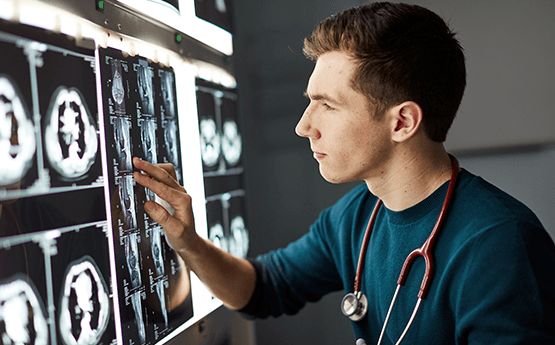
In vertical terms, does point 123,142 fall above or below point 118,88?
below

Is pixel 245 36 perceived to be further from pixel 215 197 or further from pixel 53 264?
pixel 53 264

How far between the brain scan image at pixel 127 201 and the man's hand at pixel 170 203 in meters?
0.02

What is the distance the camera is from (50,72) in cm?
71

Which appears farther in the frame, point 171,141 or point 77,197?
point 171,141

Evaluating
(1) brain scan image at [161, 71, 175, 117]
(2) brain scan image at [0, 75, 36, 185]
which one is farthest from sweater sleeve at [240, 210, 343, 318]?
(2) brain scan image at [0, 75, 36, 185]

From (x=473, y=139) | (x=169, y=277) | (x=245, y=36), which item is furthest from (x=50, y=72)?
(x=473, y=139)

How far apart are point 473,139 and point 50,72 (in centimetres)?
138

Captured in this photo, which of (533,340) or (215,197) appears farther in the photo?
(215,197)

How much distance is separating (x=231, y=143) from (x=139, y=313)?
69 cm

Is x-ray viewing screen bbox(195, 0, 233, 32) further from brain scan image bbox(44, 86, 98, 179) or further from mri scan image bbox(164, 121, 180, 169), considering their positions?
brain scan image bbox(44, 86, 98, 179)

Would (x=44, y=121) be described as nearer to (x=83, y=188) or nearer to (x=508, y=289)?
(x=83, y=188)

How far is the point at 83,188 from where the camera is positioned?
0.77 metres

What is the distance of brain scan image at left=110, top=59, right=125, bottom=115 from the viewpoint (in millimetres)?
853

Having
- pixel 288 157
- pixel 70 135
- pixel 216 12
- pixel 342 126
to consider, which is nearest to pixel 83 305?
pixel 70 135
